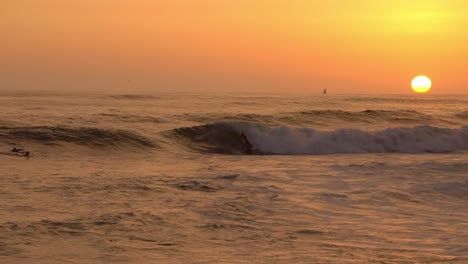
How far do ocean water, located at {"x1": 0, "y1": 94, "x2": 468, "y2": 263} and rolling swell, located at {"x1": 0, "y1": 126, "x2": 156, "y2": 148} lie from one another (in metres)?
0.05

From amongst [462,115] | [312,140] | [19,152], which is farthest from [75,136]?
[462,115]

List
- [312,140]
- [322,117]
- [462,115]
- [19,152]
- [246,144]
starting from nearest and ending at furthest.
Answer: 1. [19,152]
2. [246,144]
3. [312,140]
4. [322,117]
5. [462,115]

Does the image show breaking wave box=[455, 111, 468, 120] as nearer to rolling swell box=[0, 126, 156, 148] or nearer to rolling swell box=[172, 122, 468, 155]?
rolling swell box=[172, 122, 468, 155]

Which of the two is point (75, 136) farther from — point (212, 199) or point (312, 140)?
point (212, 199)

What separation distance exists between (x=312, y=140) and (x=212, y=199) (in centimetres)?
1111

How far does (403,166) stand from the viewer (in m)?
14.6

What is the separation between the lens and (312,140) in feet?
67.3

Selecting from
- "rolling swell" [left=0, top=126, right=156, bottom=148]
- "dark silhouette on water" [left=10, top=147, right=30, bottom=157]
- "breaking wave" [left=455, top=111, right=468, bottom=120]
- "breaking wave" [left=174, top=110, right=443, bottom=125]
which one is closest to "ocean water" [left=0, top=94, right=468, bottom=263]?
"rolling swell" [left=0, top=126, right=156, bottom=148]

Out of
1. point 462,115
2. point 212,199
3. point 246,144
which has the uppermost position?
point 462,115

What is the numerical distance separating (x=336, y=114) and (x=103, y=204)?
19224 mm

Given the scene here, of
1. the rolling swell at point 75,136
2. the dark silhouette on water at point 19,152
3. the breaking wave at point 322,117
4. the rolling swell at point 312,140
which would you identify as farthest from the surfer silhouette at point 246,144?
the dark silhouette on water at point 19,152

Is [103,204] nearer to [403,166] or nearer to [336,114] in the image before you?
[403,166]

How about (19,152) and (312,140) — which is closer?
(19,152)

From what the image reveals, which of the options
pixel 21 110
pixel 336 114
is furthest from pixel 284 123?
pixel 21 110
